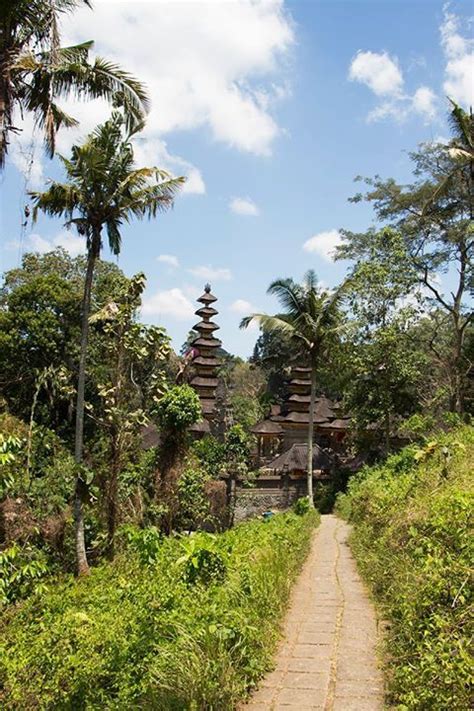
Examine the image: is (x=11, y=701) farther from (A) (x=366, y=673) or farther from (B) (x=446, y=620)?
(B) (x=446, y=620)

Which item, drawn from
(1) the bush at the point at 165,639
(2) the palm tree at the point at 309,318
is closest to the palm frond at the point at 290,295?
(2) the palm tree at the point at 309,318

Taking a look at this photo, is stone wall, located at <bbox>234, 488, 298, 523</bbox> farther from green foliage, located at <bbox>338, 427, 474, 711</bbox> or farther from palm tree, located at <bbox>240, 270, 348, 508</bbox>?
green foliage, located at <bbox>338, 427, 474, 711</bbox>

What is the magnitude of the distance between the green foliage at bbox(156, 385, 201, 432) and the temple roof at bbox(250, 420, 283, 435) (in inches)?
738

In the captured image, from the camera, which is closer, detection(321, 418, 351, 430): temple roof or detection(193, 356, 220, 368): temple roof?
detection(321, 418, 351, 430): temple roof

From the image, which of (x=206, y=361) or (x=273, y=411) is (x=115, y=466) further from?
(x=273, y=411)

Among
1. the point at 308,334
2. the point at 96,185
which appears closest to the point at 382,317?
the point at 308,334

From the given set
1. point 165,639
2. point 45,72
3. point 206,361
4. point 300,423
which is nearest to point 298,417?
point 300,423

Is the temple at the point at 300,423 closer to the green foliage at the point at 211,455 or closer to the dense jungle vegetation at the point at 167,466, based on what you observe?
the dense jungle vegetation at the point at 167,466

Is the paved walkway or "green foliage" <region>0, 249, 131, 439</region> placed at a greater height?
"green foliage" <region>0, 249, 131, 439</region>

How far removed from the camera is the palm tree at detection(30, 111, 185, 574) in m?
13.9

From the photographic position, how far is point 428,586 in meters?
4.88

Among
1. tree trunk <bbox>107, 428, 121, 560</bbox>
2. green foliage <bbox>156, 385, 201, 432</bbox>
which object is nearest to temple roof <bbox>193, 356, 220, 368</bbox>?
green foliage <bbox>156, 385, 201, 432</bbox>

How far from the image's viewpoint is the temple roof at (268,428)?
36.0 meters

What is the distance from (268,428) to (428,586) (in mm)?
31480
